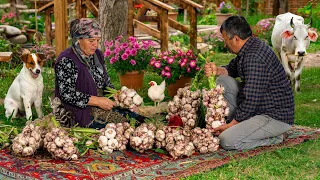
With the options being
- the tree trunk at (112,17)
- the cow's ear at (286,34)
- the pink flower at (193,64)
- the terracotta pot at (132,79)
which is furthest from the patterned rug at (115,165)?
the tree trunk at (112,17)

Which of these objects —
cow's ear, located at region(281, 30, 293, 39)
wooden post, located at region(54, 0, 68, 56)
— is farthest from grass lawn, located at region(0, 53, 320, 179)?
cow's ear, located at region(281, 30, 293, 39)

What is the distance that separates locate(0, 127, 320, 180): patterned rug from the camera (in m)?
5.06

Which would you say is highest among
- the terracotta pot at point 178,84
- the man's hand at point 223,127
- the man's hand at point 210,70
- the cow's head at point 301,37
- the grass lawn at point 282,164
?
the cow's head at point 301,37

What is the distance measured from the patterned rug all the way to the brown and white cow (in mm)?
3926

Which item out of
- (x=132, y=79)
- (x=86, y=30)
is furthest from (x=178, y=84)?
(x=86, y=30)

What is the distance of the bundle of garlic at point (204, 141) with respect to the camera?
571 centimetres

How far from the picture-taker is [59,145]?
5.44 meters

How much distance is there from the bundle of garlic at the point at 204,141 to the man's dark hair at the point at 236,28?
39.1 inches

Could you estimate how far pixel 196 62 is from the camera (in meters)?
8.46

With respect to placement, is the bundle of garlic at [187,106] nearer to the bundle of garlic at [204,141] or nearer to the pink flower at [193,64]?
the bundle of garlic at [204,141]

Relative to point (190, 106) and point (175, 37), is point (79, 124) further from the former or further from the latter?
point (175, 37)

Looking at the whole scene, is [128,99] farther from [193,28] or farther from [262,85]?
[193,28]

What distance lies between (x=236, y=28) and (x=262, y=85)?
619 mm

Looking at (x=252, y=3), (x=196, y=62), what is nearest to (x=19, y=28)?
(x=196, y=62)
